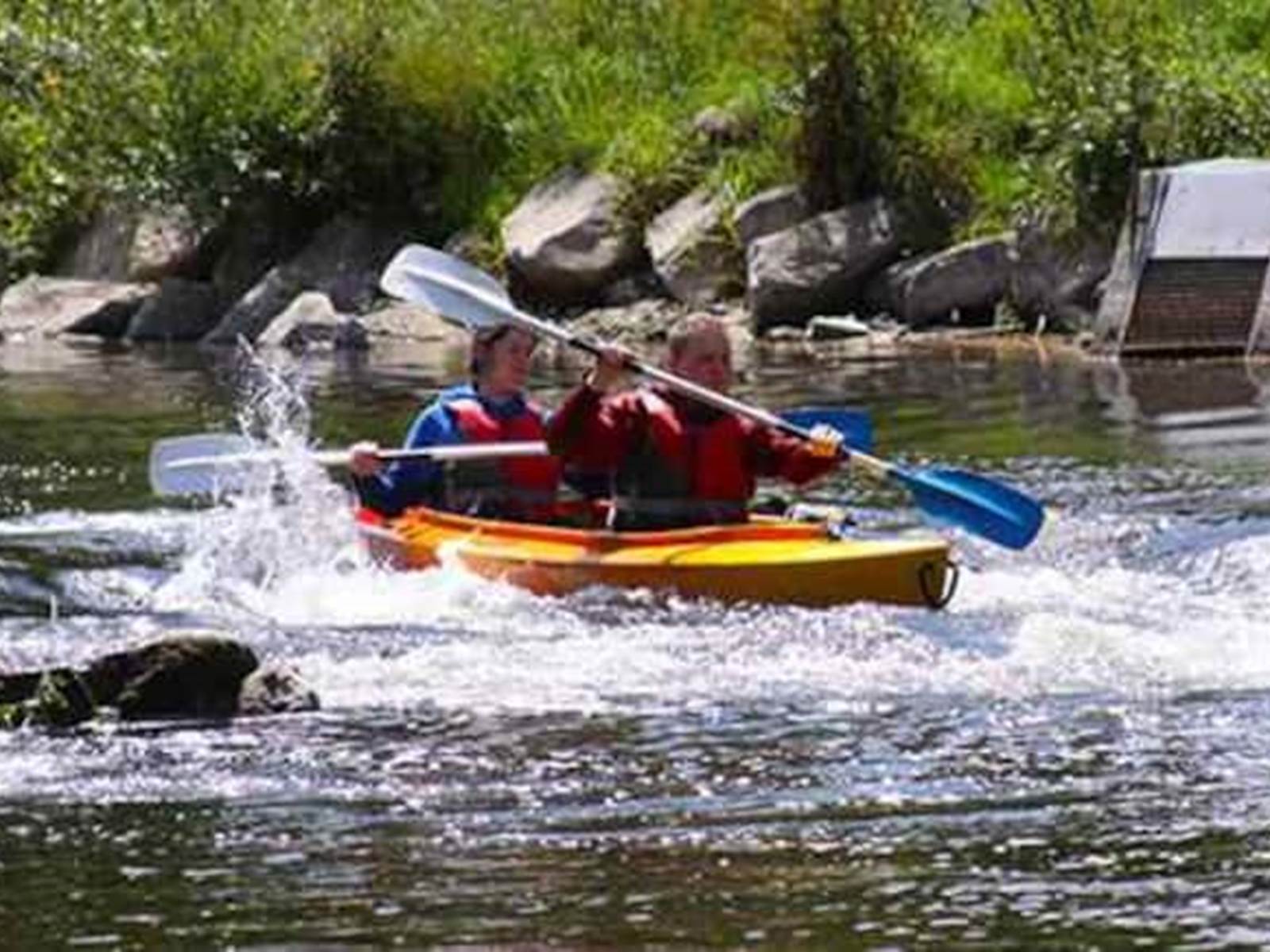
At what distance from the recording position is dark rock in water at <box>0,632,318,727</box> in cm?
922

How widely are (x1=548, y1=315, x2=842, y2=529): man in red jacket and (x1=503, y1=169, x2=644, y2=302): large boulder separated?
1638 centimetres

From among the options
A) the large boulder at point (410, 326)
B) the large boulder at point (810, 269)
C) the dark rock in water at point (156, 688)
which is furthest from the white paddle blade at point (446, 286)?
the large boulder at point (410, 326)

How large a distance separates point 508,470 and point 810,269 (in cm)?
1330

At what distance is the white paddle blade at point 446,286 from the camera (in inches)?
534

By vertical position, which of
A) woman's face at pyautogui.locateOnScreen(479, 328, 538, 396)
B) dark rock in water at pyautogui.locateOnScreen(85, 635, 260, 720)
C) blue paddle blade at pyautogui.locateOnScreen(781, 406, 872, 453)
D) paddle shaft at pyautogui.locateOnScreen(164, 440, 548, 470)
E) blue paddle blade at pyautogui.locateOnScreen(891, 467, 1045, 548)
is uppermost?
woman's face at pyautogui.locateOnScreen(479, 328, 538, 396)

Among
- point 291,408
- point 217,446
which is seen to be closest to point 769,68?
point 291,408

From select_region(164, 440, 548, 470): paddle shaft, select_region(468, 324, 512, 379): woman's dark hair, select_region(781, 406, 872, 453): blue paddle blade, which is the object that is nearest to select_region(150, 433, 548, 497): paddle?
select_region(164, 440, 548, 470): paddle shaft

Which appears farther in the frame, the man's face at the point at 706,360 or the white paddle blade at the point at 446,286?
the white paddle blade at the point at 446,286

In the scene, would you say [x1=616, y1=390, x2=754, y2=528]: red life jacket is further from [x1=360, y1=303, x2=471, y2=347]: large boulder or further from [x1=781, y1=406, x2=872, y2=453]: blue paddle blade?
[x1=360, y1=303, x2=471, y2=347]: large boulder

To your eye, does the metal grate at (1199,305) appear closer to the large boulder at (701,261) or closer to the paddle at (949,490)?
the large boulder at (701,261)

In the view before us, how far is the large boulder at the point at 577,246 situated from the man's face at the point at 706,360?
646 inches

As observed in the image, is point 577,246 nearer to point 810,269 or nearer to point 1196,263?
point 810,269

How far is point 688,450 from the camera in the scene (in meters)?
12.1

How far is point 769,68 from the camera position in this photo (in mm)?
28328
